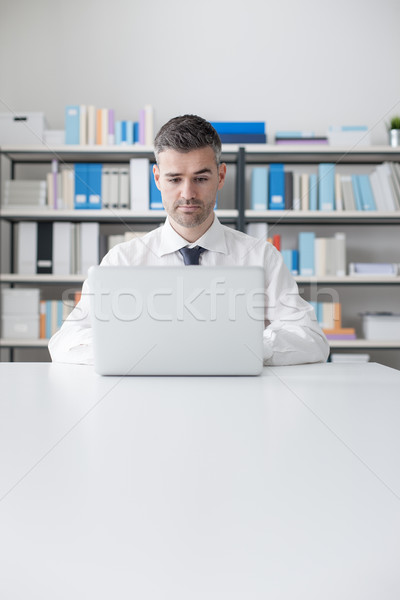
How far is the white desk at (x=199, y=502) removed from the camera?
0.29 meters

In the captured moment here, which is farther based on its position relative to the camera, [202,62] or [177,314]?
[202,62]

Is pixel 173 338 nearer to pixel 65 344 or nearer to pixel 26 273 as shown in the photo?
pixel 65 344

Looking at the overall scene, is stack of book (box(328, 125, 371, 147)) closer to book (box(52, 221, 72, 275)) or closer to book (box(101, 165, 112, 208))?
book (box(101, 165, 112, 208))

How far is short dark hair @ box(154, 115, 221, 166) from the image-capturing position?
5.19ft

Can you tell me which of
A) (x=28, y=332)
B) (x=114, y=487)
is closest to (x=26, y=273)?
(x=28, y=332)

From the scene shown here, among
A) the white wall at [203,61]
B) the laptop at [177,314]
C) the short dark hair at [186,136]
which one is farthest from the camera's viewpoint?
the white wall at [203,61]

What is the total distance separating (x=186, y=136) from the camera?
1.58 metres

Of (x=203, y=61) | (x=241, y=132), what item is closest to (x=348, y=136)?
(x=241, y=132)

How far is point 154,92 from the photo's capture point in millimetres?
3186

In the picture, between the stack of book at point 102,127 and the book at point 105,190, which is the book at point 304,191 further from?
the book at point 105,190

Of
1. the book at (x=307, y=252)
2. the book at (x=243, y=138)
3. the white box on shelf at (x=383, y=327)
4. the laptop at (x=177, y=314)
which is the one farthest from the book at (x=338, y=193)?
the laptop at (x=177, y=314)

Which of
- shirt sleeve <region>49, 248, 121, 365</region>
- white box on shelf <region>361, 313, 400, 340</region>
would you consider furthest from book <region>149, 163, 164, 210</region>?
shirt sleeve <region>49, 248, 121, 365</region>

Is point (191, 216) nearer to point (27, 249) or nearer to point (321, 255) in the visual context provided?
point (321, 255)

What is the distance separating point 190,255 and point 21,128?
6.02ft
